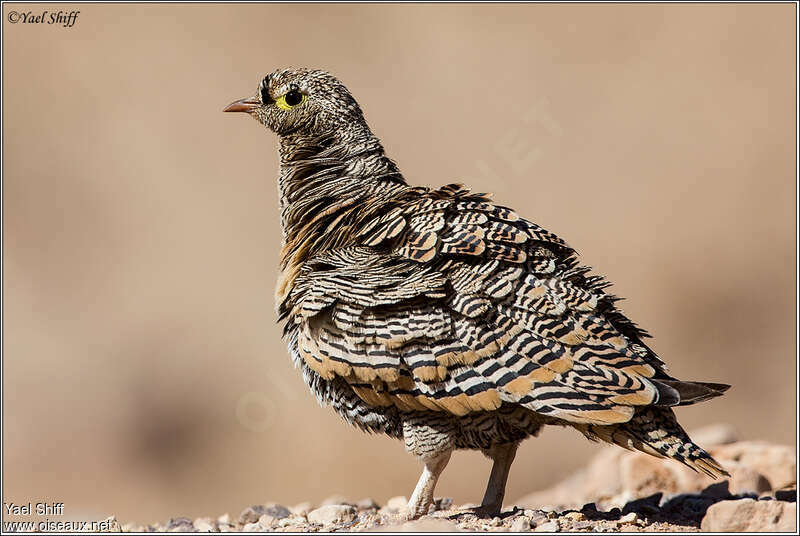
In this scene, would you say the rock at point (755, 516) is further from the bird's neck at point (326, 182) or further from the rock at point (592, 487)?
the bird's neck at point (326, 182)

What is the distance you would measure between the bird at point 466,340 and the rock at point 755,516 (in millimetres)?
351

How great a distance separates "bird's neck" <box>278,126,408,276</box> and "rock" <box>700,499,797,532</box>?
3.40 metres

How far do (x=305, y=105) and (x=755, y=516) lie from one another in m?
4.80

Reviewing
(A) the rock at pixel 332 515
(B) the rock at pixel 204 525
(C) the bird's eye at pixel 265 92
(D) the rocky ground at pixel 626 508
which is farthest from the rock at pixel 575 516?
(C) the bird's eye at pixel 265 92

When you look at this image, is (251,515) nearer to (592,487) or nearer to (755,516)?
(592,487)

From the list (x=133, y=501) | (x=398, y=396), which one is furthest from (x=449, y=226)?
(x=133, y=501)

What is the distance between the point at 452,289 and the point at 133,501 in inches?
603

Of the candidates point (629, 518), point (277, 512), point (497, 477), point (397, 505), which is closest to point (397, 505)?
point (397, 505)

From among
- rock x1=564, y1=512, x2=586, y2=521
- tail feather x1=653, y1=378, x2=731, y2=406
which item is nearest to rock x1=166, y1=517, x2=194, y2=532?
rock x1=564, y1=512, x2=586, y2=521

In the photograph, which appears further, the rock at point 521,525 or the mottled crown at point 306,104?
the mottled crown at point 306,104

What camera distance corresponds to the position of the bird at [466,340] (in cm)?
617

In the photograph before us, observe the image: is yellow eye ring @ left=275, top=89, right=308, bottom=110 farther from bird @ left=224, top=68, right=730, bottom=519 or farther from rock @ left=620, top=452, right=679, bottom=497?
rock @ left=620, top=452, right=679, bottom=497

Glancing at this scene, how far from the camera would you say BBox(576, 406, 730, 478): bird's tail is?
6.12m

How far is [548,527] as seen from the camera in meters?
6.21
